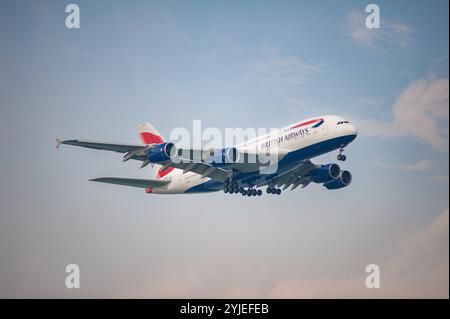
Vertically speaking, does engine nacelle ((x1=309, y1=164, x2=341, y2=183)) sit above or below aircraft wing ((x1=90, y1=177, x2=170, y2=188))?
above

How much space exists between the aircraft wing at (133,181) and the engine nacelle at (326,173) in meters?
13.3

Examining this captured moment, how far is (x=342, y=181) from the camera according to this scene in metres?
65.6

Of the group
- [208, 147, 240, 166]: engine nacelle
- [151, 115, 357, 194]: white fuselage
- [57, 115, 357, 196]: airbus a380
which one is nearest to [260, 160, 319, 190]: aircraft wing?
[57, 115, 357, 196]: airbus a380

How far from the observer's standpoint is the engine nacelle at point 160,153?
179 feet

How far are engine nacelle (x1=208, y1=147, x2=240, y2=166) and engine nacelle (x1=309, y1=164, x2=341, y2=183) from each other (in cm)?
980

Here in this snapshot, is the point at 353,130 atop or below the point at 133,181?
atop

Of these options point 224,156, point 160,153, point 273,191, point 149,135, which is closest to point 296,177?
point 273,191

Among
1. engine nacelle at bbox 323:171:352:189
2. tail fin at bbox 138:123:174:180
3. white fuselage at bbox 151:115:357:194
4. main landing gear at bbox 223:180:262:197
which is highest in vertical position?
tail fin at bbox 138:123:174:180

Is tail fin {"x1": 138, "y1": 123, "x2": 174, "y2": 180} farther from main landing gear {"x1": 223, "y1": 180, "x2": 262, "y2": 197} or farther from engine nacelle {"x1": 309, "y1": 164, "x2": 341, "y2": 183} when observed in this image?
engine nacelle {"x1": 309, "y1": 164, "x2": 341, "y2": 183}

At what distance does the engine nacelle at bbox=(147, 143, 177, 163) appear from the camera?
2143 inches

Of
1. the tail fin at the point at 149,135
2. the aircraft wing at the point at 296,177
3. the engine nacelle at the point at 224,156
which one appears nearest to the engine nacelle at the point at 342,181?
the aircraft wing at the point at 296,177

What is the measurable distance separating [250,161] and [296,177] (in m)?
8.42

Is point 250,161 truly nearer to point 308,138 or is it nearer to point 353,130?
point 308,138
